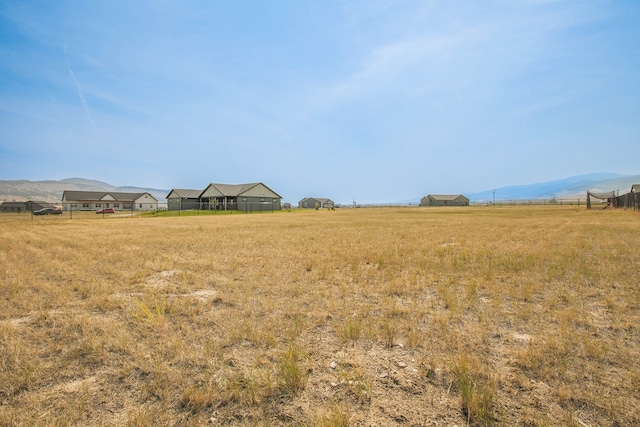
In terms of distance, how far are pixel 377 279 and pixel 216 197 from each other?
6120cm

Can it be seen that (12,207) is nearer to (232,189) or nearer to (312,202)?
(232,189)

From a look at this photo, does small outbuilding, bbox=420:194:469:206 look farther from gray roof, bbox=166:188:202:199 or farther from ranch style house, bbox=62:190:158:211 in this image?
ranch style house, bbox=62:190:158:211

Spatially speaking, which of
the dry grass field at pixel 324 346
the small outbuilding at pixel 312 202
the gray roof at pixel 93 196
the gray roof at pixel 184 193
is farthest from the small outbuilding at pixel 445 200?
Answer: the dry grass field at pixel 324 346

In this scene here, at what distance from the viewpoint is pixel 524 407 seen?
110 inches

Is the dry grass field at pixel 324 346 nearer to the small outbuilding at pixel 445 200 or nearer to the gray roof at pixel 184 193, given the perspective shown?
the gray roof at pixel 184 193

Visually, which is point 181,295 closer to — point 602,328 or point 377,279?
point 377,279

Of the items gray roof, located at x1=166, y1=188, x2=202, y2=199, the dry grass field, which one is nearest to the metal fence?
the dry grass field

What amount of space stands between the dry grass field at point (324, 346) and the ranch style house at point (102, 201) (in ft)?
266

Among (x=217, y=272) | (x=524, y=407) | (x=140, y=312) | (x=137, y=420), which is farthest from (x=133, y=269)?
(x=524, y=407)

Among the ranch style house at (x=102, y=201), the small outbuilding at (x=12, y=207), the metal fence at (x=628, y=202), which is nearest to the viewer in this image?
the metal fence at (x=628, y=202)

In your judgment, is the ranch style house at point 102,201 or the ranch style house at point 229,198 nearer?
the ranch style house at point 229,198

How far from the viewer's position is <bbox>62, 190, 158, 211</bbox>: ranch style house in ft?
256

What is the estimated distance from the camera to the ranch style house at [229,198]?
6119 cm

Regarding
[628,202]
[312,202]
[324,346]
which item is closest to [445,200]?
[312,202]
